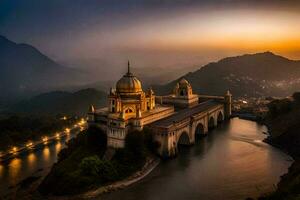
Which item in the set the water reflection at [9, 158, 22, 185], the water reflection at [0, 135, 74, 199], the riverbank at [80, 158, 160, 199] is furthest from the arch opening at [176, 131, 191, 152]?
the water reflection at [9, 158, 22, 185]

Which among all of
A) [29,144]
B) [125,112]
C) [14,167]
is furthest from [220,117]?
[14,167]

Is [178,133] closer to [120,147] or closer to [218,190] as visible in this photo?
[120,147]

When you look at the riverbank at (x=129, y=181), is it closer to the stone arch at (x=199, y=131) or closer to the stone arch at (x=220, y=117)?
the stone arch at (x=199, y=131)

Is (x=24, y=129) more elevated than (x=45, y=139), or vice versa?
(x=24, y=129)

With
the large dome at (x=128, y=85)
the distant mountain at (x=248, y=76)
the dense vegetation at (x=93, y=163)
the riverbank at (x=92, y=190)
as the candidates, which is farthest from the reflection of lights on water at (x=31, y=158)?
the distant mountain at (x=248, y=76)

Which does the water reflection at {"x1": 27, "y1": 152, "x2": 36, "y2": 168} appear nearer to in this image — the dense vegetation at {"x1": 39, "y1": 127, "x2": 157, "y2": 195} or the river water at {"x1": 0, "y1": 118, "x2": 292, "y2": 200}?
the river water at {"x1": 0, "y1": 118, "x2": 292, "y2": 200}

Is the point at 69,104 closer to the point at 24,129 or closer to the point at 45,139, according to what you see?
the point at 24,129
